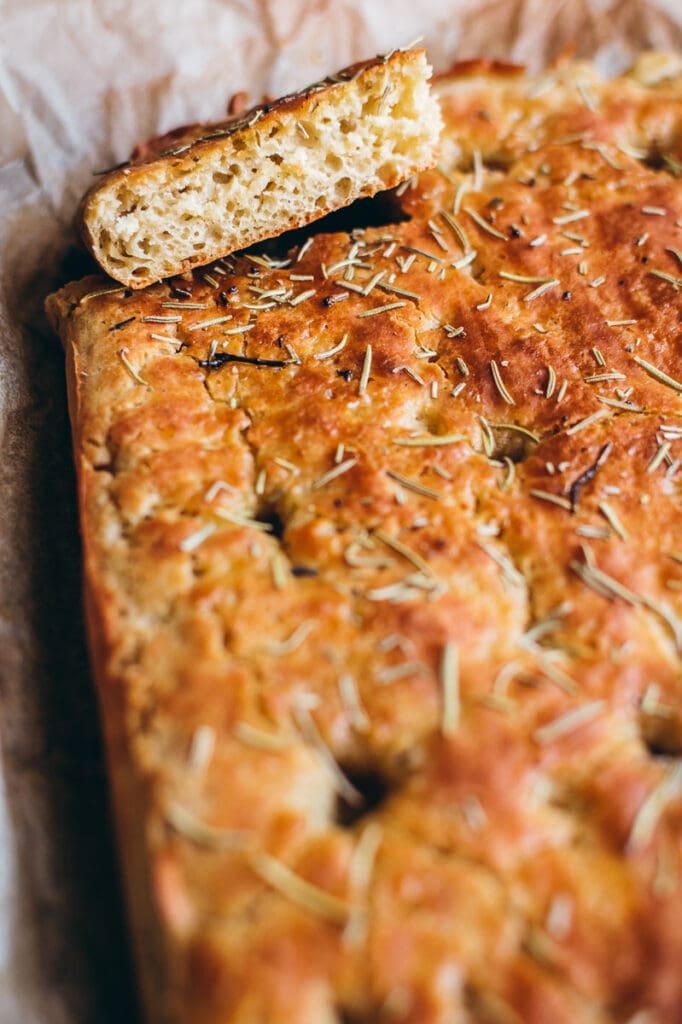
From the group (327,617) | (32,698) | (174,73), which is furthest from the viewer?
(174,73)

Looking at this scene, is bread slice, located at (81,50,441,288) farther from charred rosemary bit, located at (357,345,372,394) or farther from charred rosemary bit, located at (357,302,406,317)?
charred rosemary bit, located at (357,345,372,394)

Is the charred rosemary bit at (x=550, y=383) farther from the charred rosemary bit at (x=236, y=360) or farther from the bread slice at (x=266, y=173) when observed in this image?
the bread slice at (x=266, y=173)

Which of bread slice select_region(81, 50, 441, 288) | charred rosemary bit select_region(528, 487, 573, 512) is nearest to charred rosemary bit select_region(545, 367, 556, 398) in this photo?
charred rosemary bit select_region(528, 487, 573, 512)

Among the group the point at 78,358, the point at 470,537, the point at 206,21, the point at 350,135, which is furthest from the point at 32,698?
the point at 206,21

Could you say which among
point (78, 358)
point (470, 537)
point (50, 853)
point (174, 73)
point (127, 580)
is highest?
point (174, 73)

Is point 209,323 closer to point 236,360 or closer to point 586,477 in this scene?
point 236,360

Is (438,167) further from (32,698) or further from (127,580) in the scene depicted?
(32,698)

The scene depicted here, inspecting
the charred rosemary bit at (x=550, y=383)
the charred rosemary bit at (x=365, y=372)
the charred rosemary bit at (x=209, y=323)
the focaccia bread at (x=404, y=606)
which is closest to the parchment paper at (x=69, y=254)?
the focaccia bread at (x=404, y=606)
